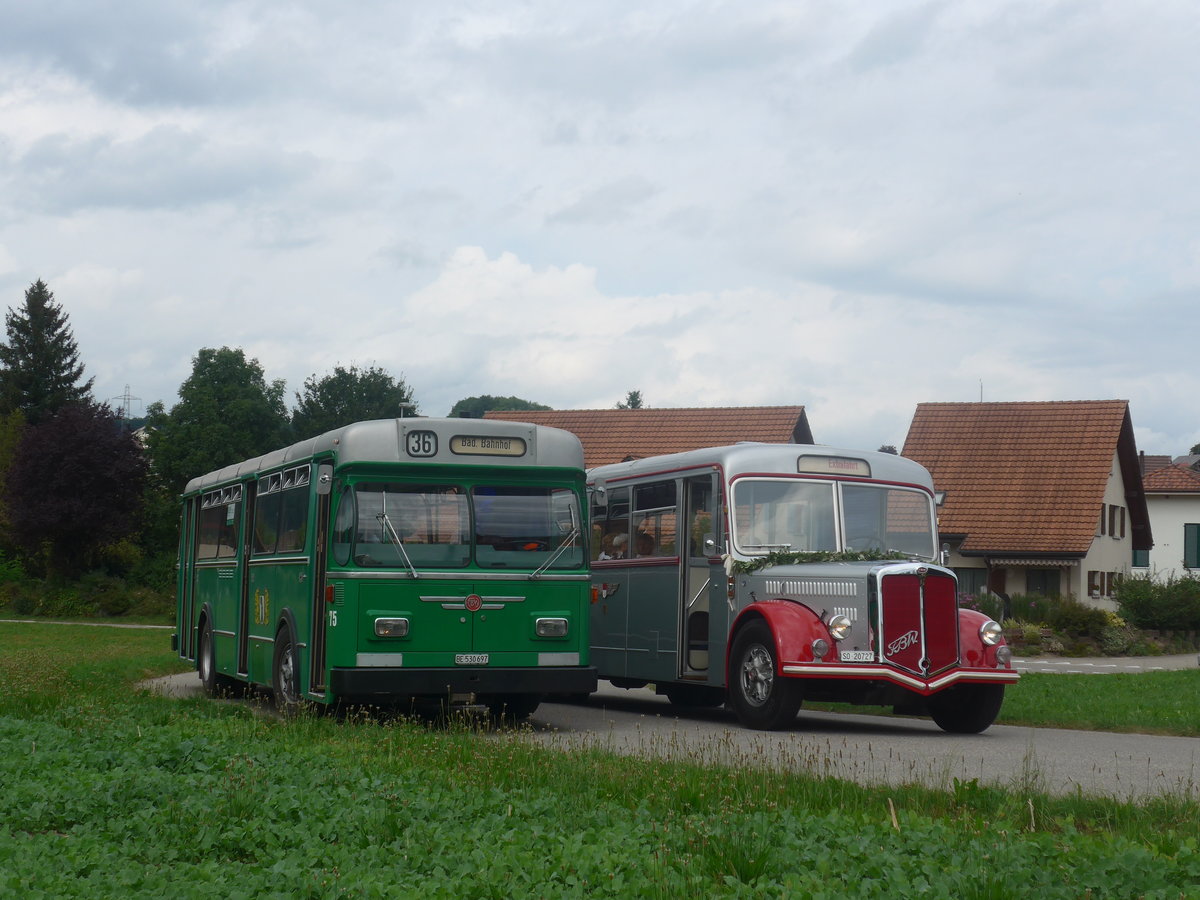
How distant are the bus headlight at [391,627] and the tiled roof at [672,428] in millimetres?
33416

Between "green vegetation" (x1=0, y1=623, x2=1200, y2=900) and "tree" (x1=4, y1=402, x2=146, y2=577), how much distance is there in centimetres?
4606

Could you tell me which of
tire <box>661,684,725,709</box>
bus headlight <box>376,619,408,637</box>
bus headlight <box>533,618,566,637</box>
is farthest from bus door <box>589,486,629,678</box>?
bus headlight <box>376,619,408,637</box>

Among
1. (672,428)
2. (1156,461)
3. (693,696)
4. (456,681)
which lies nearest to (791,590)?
(456,681)

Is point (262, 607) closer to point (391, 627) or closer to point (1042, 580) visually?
point (391, 627)

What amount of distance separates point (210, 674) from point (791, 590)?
8.83 meters

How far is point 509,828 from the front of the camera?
736 centimetres

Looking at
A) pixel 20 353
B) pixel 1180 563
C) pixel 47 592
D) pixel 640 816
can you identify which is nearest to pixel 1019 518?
pixel 1180 563

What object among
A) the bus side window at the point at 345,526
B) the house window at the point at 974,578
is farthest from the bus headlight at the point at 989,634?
the house window at the point at 974,578

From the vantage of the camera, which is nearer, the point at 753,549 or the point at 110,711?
the point at 110,711

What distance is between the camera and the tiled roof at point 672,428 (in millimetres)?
48438

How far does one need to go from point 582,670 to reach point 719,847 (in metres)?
7.95

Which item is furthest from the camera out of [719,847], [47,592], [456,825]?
[47,592]

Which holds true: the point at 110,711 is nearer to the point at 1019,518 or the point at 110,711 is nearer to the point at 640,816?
the point at 640,816

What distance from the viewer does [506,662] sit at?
14.4 m
